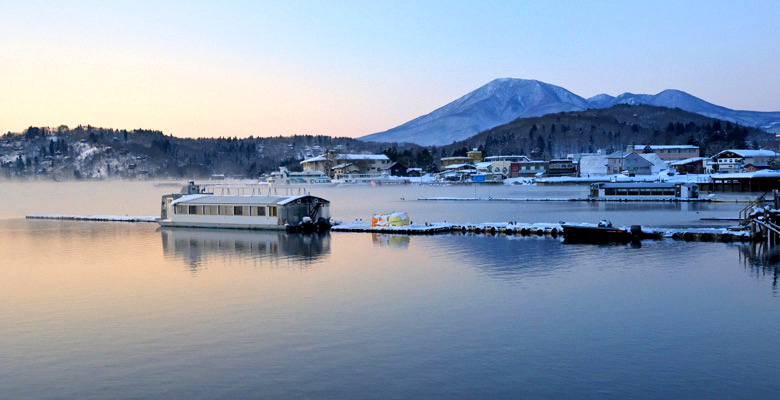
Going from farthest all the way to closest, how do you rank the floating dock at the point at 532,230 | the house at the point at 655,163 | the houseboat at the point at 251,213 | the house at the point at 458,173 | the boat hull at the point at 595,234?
1. the house at the point at 458,173
2. the house at the point at 655,163
3. the houseboat at the point at 251,213
4. the boat hull at the point at 595,234
5. the floating dock at the point at 532,230

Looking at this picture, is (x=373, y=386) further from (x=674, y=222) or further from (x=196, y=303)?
(x=674, y=222)

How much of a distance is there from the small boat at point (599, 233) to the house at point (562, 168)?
13035cm

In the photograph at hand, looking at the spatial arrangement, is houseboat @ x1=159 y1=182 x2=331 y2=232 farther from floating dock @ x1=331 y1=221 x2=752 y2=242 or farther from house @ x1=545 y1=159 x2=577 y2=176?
house @ x1=545 y1=159 x2=577 y2=176

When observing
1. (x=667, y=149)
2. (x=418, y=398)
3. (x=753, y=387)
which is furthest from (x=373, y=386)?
(x=667, y=149)

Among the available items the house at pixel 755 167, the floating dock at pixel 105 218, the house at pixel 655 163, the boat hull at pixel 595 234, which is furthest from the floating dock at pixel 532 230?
the house at pixel 655 163

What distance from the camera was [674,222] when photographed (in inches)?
2062

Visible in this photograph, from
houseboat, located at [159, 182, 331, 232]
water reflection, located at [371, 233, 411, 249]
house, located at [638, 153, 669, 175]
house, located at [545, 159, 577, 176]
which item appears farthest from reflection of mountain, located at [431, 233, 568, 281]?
house, located at [545, 159, 577, 176]

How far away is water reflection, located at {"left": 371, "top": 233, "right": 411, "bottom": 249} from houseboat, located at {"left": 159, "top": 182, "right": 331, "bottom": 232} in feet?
17.8

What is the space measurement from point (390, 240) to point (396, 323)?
22.7 metres

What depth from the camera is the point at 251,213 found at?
158ft

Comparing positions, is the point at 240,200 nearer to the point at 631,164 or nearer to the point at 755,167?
the point at 755,167

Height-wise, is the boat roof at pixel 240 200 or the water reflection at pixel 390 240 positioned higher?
the boat roof at pixel 240 200

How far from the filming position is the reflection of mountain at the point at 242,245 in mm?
35312

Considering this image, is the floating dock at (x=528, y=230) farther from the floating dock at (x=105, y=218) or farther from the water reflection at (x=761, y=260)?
the floating dock at (x=105, y=218)
